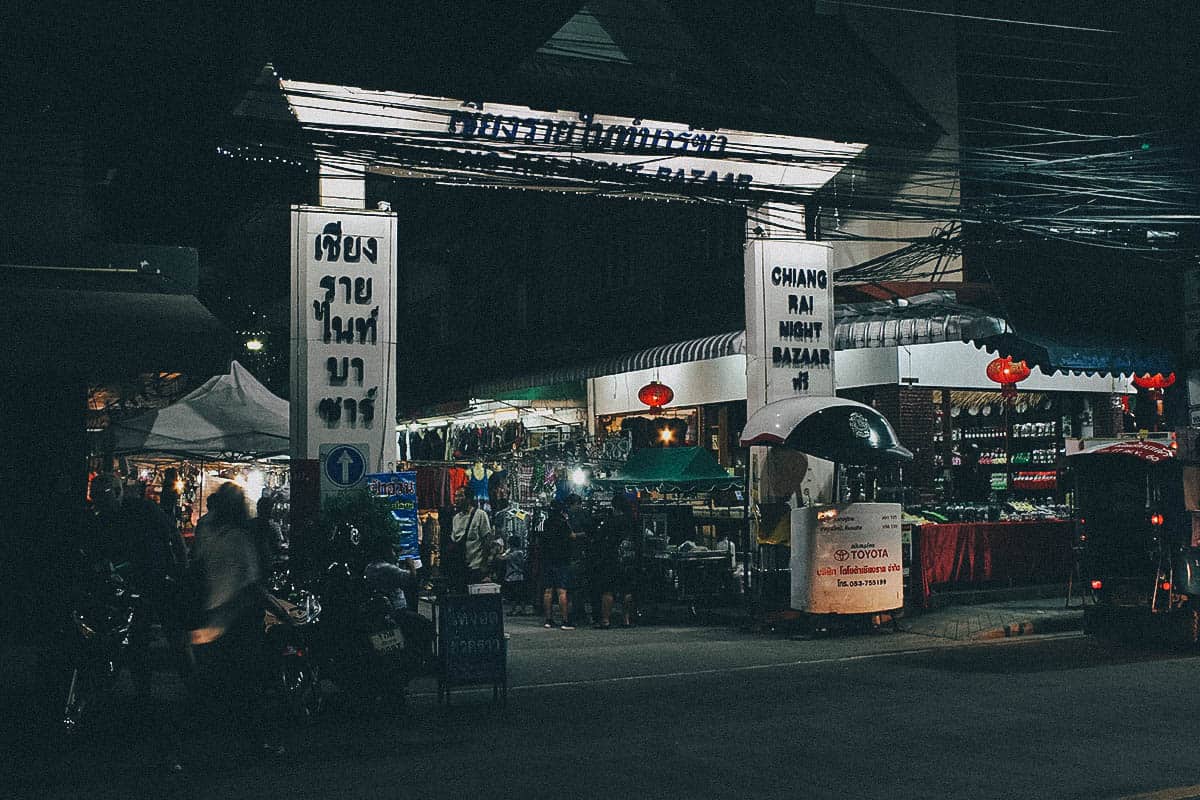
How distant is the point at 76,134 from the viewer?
1416 centimetres

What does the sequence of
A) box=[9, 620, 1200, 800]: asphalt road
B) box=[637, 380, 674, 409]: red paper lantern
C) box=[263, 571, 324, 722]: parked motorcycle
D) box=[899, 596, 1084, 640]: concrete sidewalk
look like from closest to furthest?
box=[9, 620, 1200, 800]: asphalt road → box=[263, 571, 324, 722]: parked motorcycle → box=[899, 596, 1084, 640]: concrete sidewalk → box=[637, 380, 674, 409]: red paper lantern

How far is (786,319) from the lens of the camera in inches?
705

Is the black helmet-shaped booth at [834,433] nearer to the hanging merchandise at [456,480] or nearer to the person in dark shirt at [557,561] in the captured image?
the person in dark shirt at [557,561]

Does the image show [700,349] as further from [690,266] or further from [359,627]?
[359,627]

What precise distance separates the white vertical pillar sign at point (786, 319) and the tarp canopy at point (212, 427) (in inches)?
311

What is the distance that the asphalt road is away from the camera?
24.7ft

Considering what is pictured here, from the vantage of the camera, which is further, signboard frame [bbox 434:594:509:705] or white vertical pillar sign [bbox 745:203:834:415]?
white vertical pillar sign [bbox 745:203:834:415]

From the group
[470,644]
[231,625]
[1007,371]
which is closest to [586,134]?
[1007,371]

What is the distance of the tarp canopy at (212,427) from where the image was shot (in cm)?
1853

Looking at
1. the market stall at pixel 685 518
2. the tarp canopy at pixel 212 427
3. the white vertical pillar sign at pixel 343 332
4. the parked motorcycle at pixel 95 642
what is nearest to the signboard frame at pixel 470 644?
the parked motorcycle at pixel 95 642

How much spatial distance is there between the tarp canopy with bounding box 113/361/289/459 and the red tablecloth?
10.5m

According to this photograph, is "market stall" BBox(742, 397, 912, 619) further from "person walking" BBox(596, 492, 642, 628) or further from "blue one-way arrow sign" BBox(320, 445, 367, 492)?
"blue one-way arrow sign" BBox(320, 445, 367, 492)

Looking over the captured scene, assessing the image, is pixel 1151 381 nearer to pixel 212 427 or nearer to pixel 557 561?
pixel 557 561

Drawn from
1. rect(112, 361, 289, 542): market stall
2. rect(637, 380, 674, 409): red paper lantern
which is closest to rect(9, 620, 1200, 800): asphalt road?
rect(112, 361, 289, 542): market stall
